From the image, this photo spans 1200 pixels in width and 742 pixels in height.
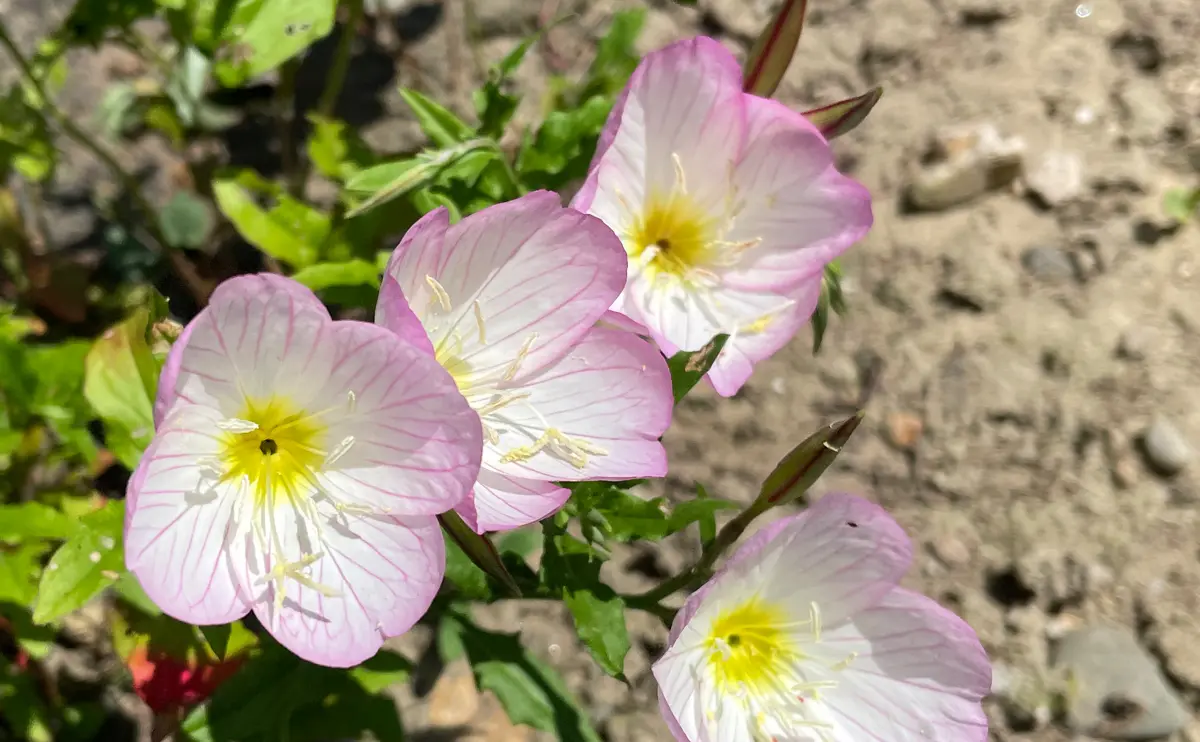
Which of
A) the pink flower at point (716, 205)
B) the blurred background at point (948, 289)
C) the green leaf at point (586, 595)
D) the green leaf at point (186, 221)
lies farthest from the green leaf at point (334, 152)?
the green leaf at point (586, 595)

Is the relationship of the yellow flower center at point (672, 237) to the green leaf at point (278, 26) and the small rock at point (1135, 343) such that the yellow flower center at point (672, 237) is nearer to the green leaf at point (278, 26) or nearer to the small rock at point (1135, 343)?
the green leaf at point (278, 26)

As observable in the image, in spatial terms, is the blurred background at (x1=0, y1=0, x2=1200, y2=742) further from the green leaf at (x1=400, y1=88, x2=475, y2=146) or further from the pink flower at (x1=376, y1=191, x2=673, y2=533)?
the pink flower at (x1=376, y1=191, x2=673, y2=533)

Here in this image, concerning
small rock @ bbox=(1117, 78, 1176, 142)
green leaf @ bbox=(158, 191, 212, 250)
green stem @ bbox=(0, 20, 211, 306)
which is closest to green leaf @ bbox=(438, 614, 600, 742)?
green stem @ bbox=(0, 20, 211, 306)

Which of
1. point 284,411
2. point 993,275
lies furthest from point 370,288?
point 993,275

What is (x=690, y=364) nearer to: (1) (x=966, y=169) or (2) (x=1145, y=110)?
(1) (x=966, y=169)

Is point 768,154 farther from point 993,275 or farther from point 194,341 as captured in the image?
point 993,275

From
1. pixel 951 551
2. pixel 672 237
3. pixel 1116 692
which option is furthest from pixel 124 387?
pixel 1116 692
